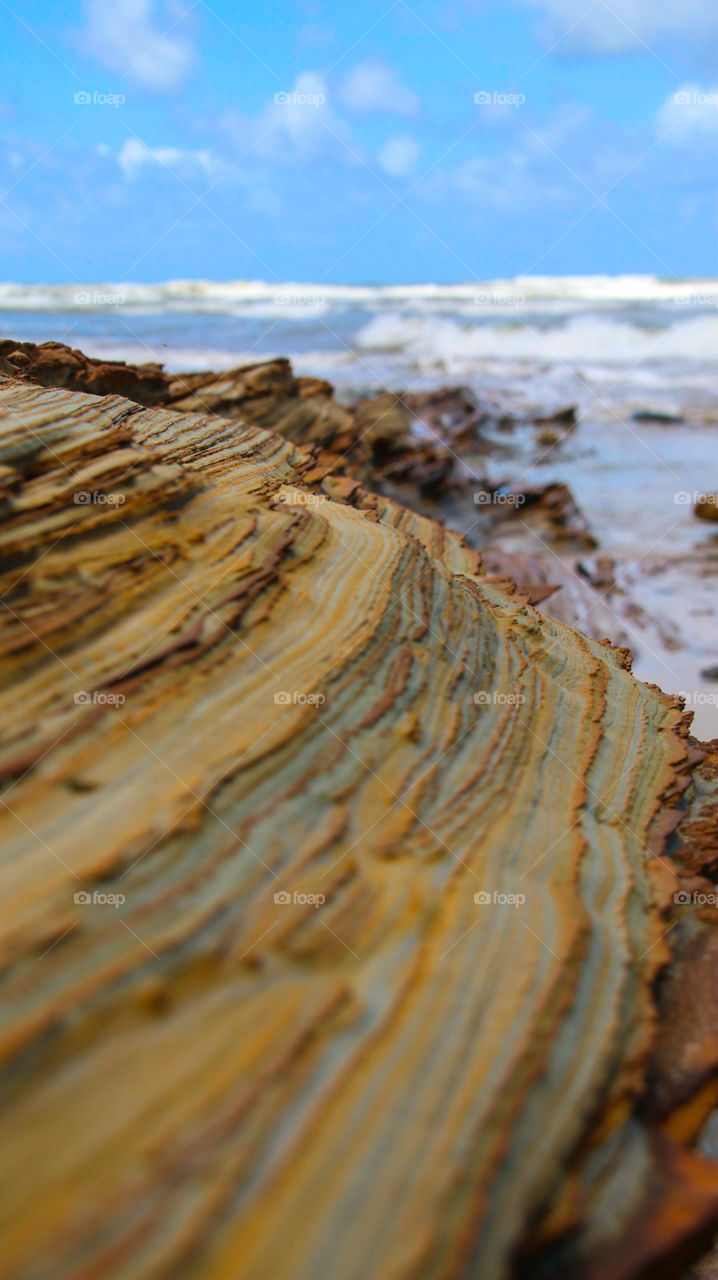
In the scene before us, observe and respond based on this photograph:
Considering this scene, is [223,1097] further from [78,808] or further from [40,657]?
[40,657]

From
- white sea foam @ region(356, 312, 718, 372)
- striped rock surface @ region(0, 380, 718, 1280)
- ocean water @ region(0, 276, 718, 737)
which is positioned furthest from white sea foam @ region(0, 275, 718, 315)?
striped rock surface @ region(0, 380, 718, 1280)

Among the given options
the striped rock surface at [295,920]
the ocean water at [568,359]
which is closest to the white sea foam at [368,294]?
the ocean water at [568,359]

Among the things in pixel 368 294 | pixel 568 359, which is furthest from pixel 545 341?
pixel 368 294

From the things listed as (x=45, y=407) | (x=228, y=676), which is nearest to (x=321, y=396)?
(x=45, y=407)

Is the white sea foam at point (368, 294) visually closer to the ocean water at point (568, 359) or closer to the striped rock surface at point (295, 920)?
the ocean water at point (568, 359)

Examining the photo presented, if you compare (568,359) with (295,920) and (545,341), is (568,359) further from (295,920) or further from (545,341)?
(295,920)

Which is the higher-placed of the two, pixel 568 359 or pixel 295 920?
pixel 568 359

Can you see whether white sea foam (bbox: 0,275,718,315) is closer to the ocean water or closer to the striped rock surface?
the ocean water
